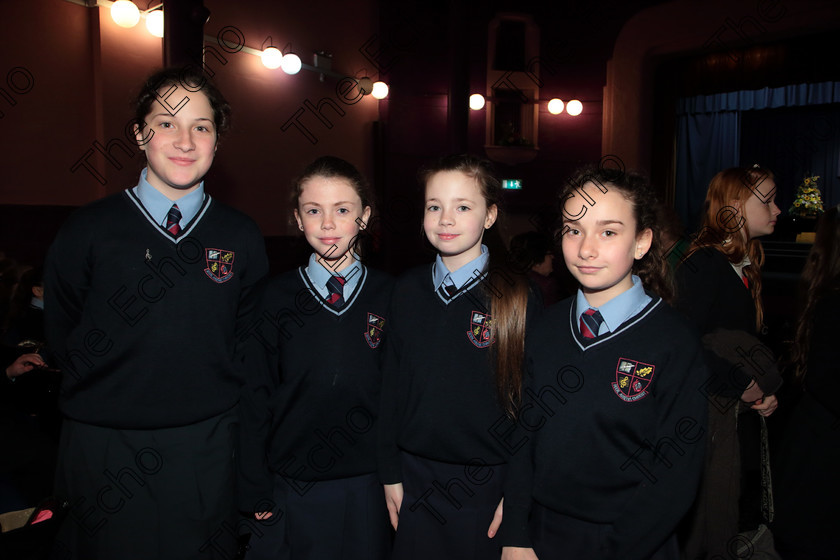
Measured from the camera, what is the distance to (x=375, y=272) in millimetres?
1866

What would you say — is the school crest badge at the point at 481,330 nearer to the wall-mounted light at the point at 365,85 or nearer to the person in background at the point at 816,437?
the person in background at the point at 816,437

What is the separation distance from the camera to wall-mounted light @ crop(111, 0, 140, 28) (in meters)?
4.03

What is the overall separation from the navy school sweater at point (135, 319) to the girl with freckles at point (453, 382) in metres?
0.52

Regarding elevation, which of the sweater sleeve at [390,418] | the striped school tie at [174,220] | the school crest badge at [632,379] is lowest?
the sweater sleeve at [390,418]

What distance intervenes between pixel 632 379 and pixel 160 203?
131cm

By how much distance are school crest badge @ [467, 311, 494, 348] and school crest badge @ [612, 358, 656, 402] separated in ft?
1.23

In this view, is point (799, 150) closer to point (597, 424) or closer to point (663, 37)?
point (663, 37)

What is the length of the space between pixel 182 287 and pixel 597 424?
1116mm

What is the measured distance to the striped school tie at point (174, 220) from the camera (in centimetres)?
155

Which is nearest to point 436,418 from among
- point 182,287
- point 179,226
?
point 182,287

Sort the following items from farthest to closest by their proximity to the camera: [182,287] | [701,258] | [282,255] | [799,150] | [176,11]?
[799,150] < [282,255] < [176,11] < [701,258] < [182,287]

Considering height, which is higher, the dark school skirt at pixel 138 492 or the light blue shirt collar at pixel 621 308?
the light blue shirt collar at pixel 621 308

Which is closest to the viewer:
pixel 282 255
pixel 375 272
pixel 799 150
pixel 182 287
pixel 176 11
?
pixel 182 287

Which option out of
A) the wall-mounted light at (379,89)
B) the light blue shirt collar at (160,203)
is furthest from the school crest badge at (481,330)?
the wall-mounted light at (379,89)
